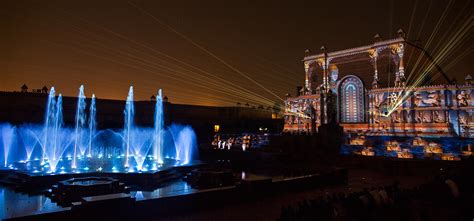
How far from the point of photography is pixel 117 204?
7.28 metres

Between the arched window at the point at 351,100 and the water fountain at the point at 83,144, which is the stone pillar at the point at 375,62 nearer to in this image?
the arched window at the point at 351,100

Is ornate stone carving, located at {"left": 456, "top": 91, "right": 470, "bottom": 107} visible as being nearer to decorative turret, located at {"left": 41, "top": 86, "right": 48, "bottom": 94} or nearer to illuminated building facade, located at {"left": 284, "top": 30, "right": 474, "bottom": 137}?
illuminated building facade, located at {"left": 284, "top": 30, "right": 474, "bottom": 137}

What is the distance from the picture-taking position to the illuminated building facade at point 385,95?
33500 millimetres

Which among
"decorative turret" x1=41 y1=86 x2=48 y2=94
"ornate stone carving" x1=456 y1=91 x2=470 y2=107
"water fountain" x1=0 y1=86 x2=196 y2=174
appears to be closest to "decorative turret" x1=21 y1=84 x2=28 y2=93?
"decorative turret" x1=41 y1=86 x2=48 y2=94

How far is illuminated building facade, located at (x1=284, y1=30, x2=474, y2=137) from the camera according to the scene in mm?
→ 33500

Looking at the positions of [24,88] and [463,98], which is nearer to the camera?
[463,98]

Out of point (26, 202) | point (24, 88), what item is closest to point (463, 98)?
point (26, 202)

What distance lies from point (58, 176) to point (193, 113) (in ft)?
154

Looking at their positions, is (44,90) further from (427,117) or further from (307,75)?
(427,117)

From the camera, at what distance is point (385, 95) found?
3841 cm

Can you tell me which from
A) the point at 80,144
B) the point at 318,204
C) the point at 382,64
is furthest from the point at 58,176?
the point at 382,64

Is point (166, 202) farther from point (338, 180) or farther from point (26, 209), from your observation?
point (338, 180)

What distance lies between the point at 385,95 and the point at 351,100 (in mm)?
4866

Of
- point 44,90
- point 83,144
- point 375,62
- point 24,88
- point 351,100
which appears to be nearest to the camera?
point 83,144
